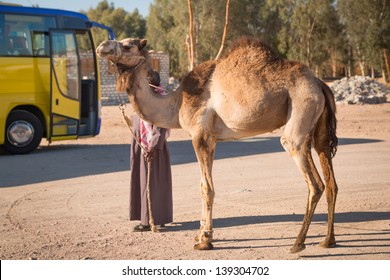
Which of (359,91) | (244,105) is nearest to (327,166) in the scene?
(244,105)

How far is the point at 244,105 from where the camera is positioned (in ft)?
21.4

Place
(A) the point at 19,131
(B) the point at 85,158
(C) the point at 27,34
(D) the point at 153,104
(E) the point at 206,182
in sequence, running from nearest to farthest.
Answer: (E) the point at 206,182 → (D) the point at 153,104 → (B) the point at 85,158 → (A) the point at 19,131 → (C) the point at 27,34

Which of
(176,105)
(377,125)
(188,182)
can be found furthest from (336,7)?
(176,105)

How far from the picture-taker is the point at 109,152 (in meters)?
16.4

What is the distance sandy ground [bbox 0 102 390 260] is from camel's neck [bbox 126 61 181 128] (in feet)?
4.56

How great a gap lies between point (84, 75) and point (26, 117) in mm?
2538

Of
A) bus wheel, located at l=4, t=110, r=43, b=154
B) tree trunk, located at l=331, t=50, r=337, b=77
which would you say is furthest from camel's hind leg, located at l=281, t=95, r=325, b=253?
tree trunk, located at l=331, t=50, r=337, b=77

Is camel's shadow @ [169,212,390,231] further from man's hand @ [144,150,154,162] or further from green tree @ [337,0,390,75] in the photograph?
green tree @ [337,0,390,75]

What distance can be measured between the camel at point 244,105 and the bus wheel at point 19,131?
989 centimetres

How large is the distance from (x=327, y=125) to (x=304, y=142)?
1.44 ft

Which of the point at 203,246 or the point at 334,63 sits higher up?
the point at 203,246

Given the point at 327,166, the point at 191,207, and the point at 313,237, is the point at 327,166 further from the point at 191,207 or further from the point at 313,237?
the point at 191,207

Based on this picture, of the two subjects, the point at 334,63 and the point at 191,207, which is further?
the point at 334,63

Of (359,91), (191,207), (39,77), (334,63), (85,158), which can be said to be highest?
(39,77)
